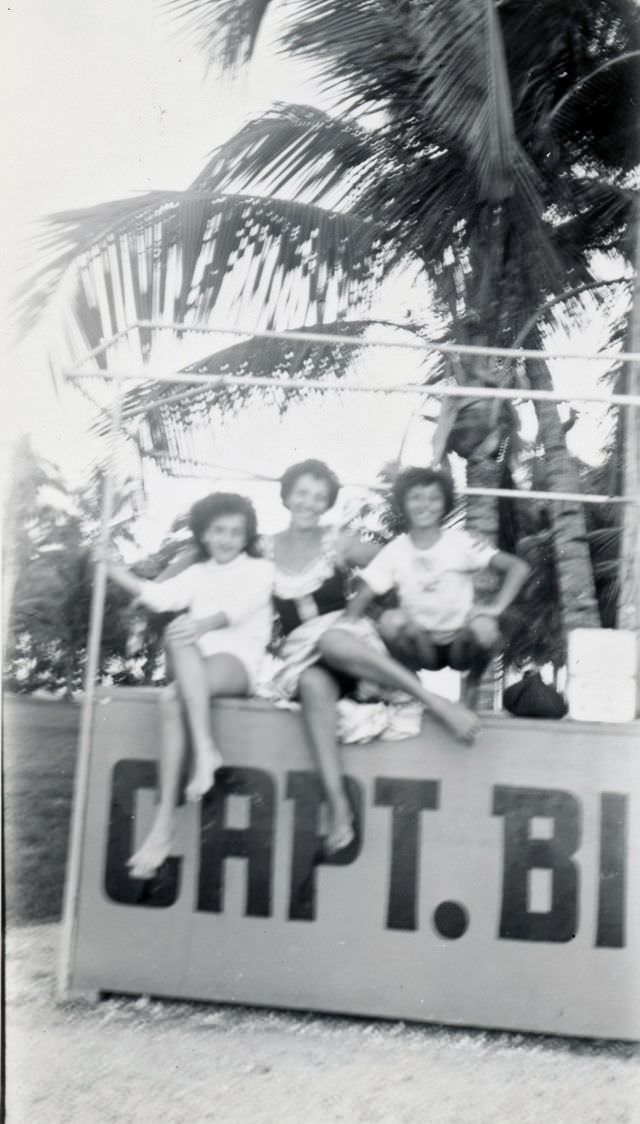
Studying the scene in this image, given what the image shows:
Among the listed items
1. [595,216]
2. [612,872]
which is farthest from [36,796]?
[595,216]

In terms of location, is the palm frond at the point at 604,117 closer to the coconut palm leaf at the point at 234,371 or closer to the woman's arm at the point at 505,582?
the coconut palm leaf at the point at 234,371

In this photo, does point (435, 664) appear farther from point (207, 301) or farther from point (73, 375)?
point (207, 301)

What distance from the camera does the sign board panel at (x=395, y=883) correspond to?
326 centimetres

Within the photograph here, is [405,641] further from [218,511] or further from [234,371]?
[234,371]

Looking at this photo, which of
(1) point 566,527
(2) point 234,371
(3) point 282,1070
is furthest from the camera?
(1) point 566,527

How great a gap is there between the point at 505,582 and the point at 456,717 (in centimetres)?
42

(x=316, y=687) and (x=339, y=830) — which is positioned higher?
(x=316, y=687)

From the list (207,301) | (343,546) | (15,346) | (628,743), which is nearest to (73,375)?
(15,346)

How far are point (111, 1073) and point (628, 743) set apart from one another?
157 centimetres

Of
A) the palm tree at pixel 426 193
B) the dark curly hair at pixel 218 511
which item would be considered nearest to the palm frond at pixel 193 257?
the palm tree at pixel 426 193

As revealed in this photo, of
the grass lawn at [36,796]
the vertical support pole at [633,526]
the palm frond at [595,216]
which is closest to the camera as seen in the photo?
the vertical support pole at [633,526]

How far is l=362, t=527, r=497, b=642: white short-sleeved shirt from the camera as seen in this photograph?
3.47 meters

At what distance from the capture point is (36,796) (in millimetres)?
4566

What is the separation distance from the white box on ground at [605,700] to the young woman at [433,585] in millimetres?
279
